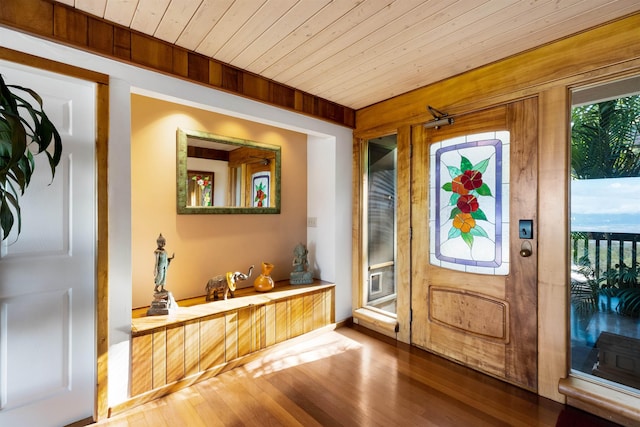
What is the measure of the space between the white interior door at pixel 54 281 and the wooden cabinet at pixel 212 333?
0.30 m

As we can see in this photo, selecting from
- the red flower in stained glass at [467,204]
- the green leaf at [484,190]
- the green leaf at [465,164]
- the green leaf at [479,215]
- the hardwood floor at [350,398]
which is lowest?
the hardwood floor at [350,398]

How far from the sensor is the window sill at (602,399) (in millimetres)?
1698

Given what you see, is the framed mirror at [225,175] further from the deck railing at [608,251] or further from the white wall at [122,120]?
the deck railing at [608,251]

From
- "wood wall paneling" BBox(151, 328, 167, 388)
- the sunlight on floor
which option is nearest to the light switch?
the sunlight on floor

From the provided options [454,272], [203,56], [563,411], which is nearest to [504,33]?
[454,272]

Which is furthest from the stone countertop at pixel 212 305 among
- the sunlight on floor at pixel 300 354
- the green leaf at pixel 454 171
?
the green leaf at pixel 454 171

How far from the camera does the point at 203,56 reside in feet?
7.13

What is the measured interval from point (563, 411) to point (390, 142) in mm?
2430

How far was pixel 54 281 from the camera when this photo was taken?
1683 mm

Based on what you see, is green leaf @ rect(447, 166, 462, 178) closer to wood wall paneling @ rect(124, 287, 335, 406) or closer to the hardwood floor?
the hardwood floor

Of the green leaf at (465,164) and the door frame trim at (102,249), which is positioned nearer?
the door frame trim at (102,249)

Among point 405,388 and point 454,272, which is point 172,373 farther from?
point 454,272

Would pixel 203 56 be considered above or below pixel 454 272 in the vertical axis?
above

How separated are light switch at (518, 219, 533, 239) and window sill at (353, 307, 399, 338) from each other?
1.39 m
